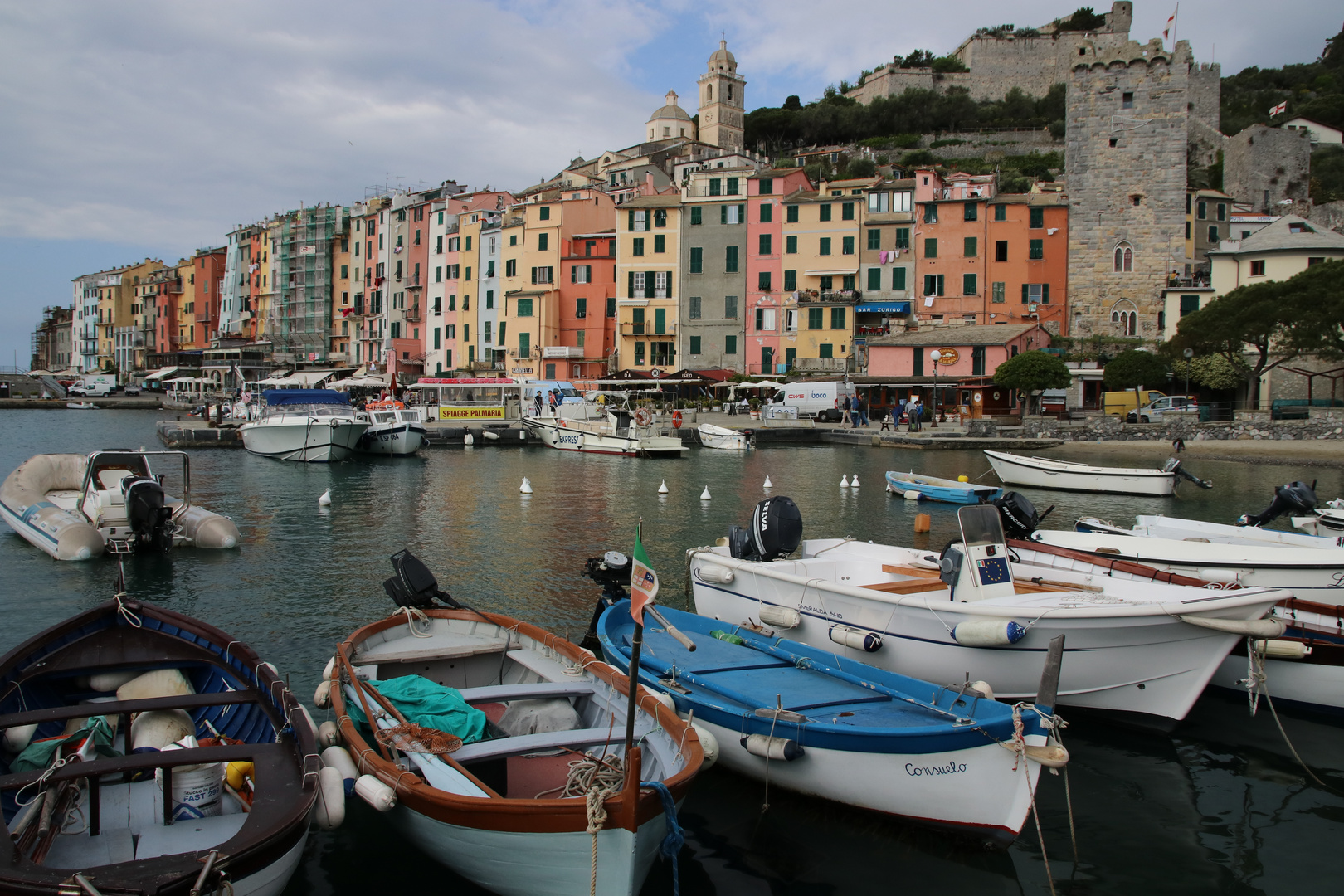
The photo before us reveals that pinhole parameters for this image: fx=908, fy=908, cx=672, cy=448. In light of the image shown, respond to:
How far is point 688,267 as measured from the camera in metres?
59.2

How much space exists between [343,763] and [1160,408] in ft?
146

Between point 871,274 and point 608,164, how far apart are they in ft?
175

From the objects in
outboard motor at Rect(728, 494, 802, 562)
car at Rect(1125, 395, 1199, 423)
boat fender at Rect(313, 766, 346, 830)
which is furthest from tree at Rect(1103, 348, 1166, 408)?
boat fender at Rect(313, 766, 346, 830)

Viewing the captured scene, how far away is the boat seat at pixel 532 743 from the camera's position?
6164mm

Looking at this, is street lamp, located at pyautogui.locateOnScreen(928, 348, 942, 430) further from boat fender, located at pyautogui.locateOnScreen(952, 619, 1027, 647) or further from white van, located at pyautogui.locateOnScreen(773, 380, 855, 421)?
boat fender, located at pyautogui.locateOnScreen(952, 619, 1027, 647)

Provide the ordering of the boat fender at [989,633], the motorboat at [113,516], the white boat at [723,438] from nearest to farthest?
1. the boat fender at [989,633]
2. the motorboat at [113,516]
3. the white boat at [723,438]

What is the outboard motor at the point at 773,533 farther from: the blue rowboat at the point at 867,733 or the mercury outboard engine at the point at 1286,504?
the mercury outboard engine at the point at 1286,504

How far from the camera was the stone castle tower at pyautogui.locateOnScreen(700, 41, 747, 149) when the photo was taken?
113m

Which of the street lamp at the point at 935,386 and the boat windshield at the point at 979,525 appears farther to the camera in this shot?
the street lamp at the point at 935,386

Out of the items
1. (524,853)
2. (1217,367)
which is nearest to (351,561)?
(524,853)

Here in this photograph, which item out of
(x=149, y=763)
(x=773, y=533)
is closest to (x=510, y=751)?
(x=149, y=763)

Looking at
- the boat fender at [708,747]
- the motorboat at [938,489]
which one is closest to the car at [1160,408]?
the motorboat at [938,489]

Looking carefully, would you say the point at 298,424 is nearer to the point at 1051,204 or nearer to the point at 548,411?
the point at 548,411

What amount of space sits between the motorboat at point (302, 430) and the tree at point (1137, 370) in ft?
115
